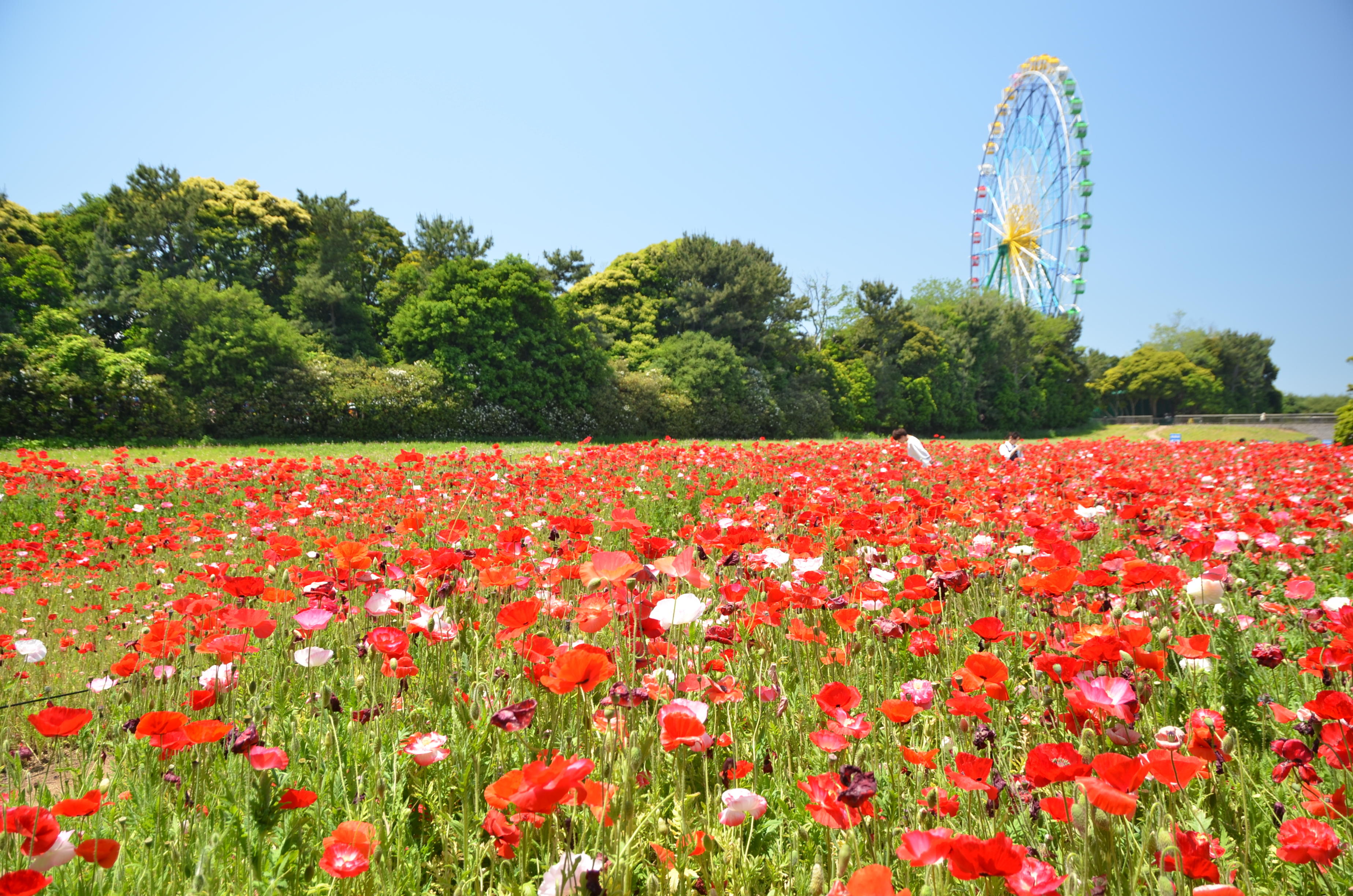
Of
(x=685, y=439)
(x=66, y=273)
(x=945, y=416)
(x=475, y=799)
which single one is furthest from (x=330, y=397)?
(x=945, y=416)

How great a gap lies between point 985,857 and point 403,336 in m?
23.3

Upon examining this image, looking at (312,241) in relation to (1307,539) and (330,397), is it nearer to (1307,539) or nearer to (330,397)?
(330,397)

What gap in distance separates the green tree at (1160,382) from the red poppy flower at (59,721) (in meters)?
64.5

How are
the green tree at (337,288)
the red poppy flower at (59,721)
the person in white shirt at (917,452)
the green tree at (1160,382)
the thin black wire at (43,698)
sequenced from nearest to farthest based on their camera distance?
the red poppy flower at (59,721) < the thin black wire at (43,698) < the person in white shirt at (917,452) < the green tree at (337,288) < the green tree at (1160,382)

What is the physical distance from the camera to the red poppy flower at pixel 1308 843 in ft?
3.16

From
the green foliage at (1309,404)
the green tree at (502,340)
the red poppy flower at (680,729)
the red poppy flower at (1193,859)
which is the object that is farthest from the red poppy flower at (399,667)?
the green foliage at (1309,404)

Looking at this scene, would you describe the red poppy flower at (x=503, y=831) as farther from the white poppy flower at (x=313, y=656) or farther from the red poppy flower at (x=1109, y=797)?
the red poppy flower at (x=1109, y=797)

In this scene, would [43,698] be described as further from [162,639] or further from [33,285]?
[33,285]

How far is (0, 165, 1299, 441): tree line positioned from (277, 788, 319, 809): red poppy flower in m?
17.6

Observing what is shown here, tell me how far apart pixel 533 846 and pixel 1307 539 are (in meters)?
4.47

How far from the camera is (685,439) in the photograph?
23.0 metres

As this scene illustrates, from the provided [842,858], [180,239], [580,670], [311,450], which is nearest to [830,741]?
[842,858]

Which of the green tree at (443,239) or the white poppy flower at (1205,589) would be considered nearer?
the white poppy flower at (1205,589)

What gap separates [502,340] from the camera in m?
21.7
